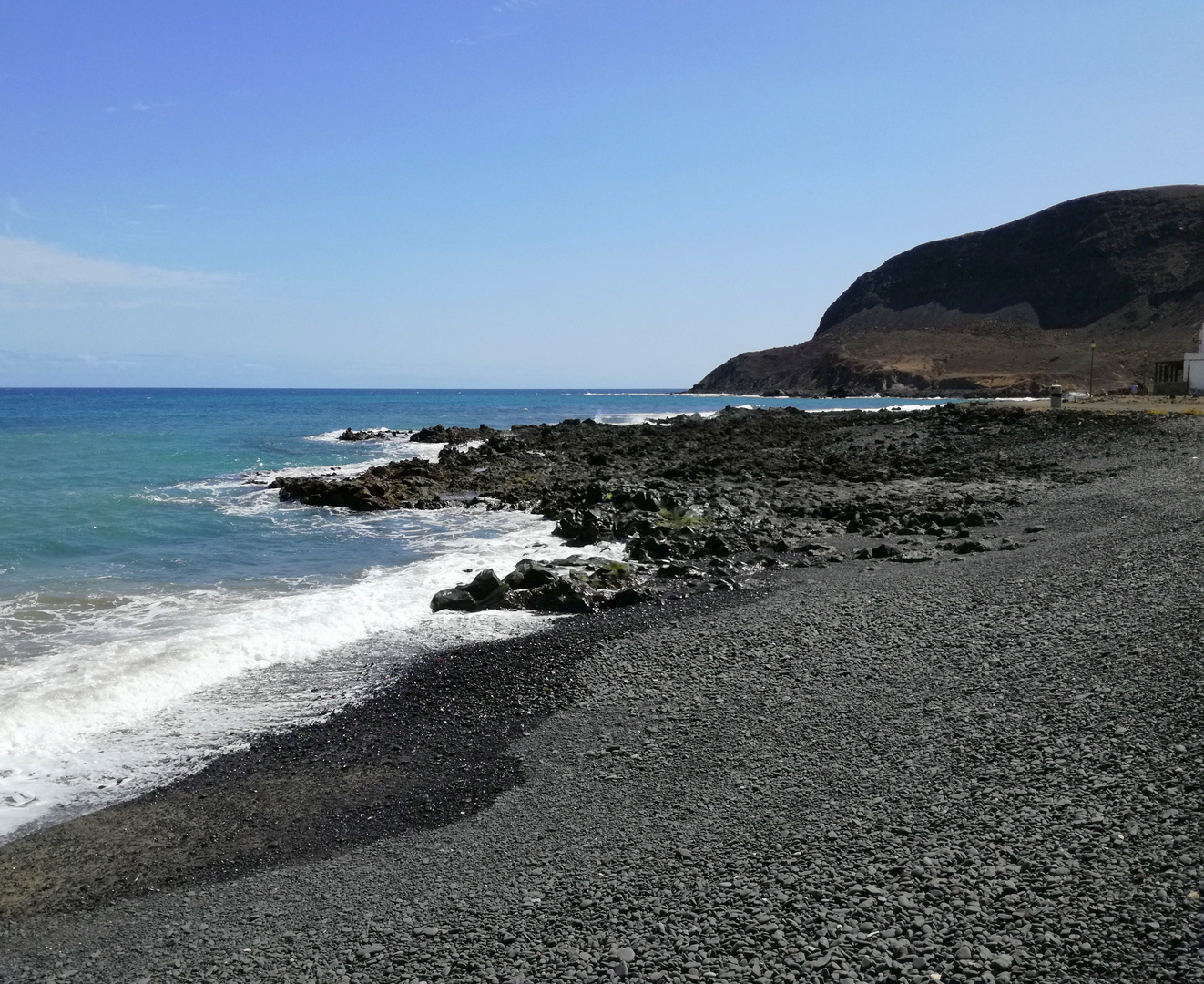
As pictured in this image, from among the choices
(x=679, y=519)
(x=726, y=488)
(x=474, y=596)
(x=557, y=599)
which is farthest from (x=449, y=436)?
(x=557, y=599)

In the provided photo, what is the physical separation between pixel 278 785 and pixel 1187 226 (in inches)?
4950

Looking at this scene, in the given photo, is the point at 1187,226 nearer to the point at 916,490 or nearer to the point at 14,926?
the point at 916,490

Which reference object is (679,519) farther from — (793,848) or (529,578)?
(793,848)

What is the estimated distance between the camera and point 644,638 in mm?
9242

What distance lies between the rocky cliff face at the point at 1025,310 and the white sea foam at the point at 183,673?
243 feet

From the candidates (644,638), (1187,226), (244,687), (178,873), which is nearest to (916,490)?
(644,638)

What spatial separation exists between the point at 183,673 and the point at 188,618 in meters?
2.34

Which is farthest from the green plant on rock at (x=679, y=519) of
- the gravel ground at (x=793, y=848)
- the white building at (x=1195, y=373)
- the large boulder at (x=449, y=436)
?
the white building at (x=1195, y=373)

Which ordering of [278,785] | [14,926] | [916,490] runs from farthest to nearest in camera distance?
[916,490]
[278,785]
[14,926]

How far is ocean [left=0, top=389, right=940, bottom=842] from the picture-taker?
6984 mm

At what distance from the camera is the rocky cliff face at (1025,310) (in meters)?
85.4

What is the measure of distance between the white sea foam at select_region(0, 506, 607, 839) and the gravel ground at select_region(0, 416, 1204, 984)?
6.37ft

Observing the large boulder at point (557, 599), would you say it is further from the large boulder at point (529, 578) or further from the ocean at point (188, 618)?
the ocean at point (188, 618)

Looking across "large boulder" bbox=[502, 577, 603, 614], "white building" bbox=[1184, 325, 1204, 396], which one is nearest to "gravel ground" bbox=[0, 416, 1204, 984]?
"large boulder" bbox=[502, 577, 603, 614]
